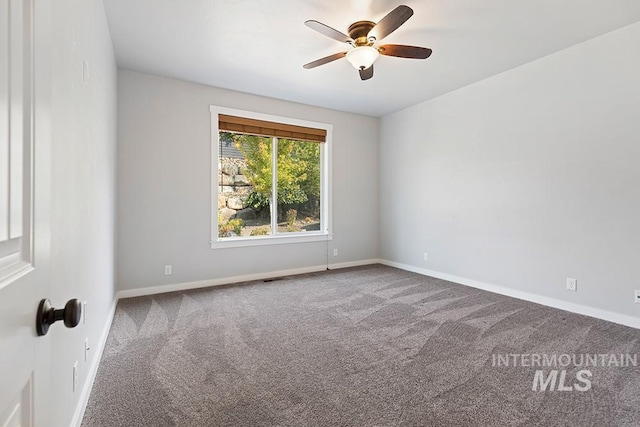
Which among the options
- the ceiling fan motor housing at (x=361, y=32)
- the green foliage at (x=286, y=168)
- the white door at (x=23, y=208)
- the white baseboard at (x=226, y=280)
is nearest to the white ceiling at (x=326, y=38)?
the ceiling fan motor housing at (x=361, y=32)

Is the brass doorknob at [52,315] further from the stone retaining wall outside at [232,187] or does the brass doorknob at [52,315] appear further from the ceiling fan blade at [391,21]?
the stone retaining wall outside at [232,187]

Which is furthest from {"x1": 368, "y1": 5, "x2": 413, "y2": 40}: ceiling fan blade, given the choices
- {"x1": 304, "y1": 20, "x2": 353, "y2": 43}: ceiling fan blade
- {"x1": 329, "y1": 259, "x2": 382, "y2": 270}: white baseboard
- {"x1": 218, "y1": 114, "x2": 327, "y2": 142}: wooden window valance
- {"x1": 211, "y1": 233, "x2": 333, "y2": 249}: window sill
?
{"x1": 329, "y1": 259, "x2": 382, "y2": 270}: white baseboard

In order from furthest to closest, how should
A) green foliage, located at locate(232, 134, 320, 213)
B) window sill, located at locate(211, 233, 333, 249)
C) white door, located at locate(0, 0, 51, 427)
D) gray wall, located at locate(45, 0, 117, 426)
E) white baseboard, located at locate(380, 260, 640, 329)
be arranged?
green foliage, located at locate(232, 134, 320, 213)
window sill, located at locate(211, 233, 333, 249)
white baseboard, located at locate(380, 260, 640, 329)
gray wall, located at locate(45, 0, 117, 426)
white door, located at locate(0, 0, 51, 427)

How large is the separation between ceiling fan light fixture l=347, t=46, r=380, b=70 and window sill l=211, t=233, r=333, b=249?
108 inches

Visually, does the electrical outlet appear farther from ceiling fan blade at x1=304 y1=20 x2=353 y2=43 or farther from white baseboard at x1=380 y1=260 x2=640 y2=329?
white baseboard at x1=380 y1=260 x2=640 y2=329

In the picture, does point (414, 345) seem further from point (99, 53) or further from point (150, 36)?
point (150, 36)

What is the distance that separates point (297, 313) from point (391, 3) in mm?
2901

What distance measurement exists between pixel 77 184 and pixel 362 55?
2331 millimetres

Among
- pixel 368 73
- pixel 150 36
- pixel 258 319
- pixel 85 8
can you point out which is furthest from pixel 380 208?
pixel 85 8

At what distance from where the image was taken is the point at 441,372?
2117 mm

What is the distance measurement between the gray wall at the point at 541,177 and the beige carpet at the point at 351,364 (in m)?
0.47

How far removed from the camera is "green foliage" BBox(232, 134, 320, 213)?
4.67 metres

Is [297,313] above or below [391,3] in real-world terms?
below

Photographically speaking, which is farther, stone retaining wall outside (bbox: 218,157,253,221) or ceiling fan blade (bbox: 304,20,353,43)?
stone retaining wall outside (bbox: 218,157,253,221)
